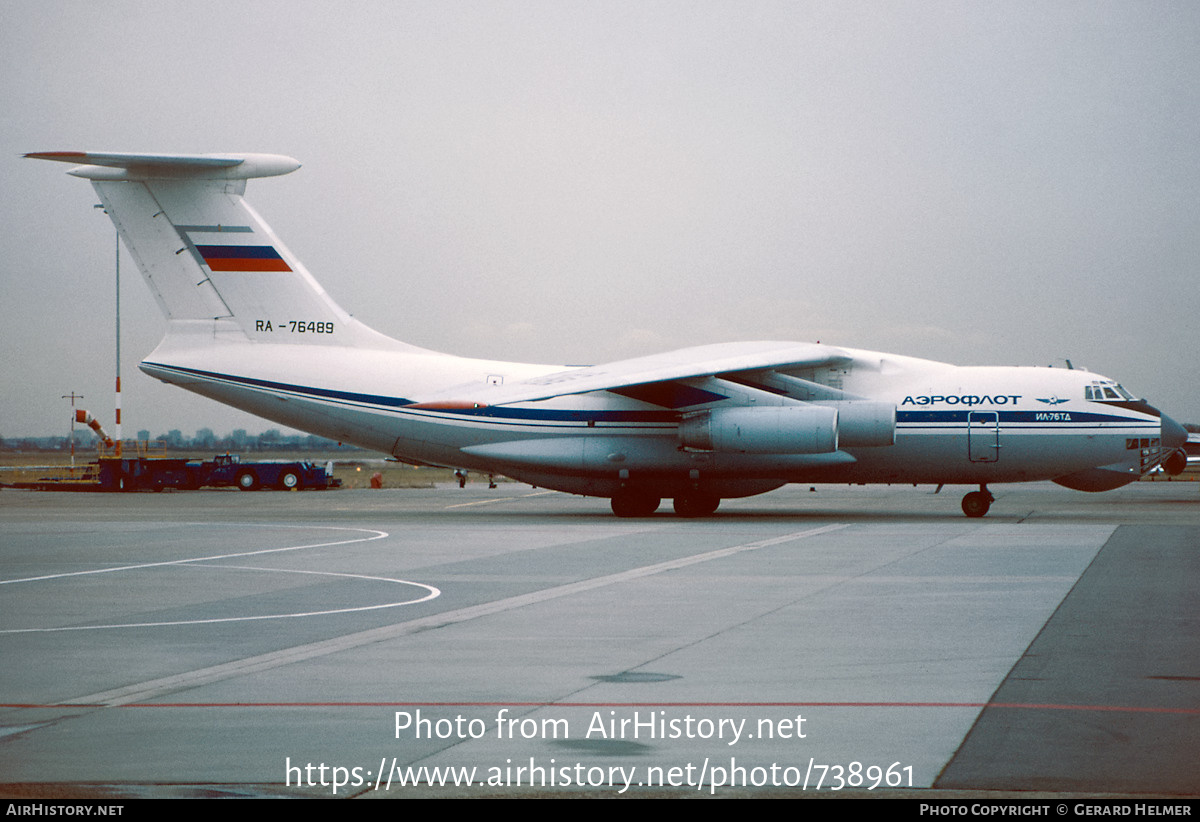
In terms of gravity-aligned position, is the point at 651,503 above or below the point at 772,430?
below

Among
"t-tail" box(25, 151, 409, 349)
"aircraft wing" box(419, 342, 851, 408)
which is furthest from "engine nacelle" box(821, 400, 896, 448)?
"t-tail" box(25, 151, 409, 349)

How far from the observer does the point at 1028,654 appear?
9984 mm

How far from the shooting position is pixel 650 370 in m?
28.5

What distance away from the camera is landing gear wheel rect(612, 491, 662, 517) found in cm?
3058

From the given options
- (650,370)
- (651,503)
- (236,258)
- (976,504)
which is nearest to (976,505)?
(976,504)

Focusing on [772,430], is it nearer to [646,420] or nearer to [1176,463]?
[646,420]

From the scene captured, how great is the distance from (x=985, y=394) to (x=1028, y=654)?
19.4 metres

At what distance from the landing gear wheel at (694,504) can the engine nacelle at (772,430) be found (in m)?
2.66

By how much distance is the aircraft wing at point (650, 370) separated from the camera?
1064 inches

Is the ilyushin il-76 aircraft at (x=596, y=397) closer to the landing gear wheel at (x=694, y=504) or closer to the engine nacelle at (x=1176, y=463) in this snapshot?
the landing gear wheel at (x=694, y=504)

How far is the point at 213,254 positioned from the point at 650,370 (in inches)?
449

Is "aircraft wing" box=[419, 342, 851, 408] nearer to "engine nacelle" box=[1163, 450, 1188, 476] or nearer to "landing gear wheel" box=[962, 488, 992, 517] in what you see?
"landing gear wheel" box=[962, 488, 992, 517]

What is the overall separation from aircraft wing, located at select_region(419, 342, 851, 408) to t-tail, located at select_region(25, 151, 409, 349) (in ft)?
15.8
